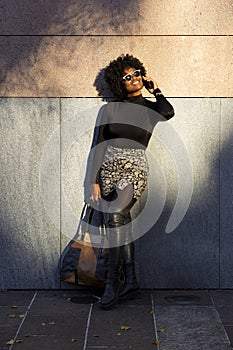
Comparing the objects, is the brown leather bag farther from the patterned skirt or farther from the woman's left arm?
the woman's left arm

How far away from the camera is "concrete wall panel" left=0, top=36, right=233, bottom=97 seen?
23.2 feet

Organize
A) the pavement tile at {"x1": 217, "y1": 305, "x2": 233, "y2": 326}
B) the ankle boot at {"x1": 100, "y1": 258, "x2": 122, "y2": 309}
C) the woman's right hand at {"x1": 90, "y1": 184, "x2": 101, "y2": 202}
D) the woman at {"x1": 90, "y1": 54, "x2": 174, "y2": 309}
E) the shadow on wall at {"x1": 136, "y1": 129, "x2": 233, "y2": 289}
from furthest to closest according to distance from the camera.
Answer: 1. the shadow on wall at {"x1": 136, "y1": 129, "x2": 233, "y2": 289}
2. the woman's right hand at {"x1": 90, "y1": 184, "x2": 101, "y2": 202}
3. the woman at {"x1": 90, "y1": 54, "x2": 174, "y2": 309}
4. the ankle boot at {"x1": 100, "y1": 258, "x2": 122, "y2": 309}
5. the pavement tile at {"x1": 217, "y1": 305, "x2": 233, "y2": 326}

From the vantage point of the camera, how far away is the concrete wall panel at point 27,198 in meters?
7.13

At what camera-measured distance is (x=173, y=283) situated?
7238mm

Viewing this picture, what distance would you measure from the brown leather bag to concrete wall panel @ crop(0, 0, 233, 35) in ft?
5.81

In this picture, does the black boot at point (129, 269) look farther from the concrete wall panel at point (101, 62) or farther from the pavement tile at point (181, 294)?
the concrete wall panel at point (101, 62)

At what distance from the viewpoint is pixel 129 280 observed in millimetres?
6832

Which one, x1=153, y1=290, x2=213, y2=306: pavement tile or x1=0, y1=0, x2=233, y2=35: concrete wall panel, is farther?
x1=0, y1=0, x2=233, y2=35: concrete wall panel

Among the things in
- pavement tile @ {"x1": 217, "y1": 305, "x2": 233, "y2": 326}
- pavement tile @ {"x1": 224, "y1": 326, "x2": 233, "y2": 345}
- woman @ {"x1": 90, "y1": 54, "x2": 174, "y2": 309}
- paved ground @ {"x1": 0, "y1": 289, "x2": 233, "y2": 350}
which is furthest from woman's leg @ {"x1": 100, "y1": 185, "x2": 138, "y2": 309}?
pavement tile @ {"x1": 224, "y1": 326, "x2": 233, "y2": 345}

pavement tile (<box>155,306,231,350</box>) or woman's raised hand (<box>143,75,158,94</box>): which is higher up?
woman's raised hand (<box>143,75,158,94</box>)

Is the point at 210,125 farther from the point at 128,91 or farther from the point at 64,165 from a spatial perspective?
the point at 64,165

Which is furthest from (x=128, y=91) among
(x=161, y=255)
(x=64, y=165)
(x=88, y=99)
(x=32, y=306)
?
(x=32, y=306)

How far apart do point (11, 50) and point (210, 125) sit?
2.07 meters

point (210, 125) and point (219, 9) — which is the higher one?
point (219, 9)
